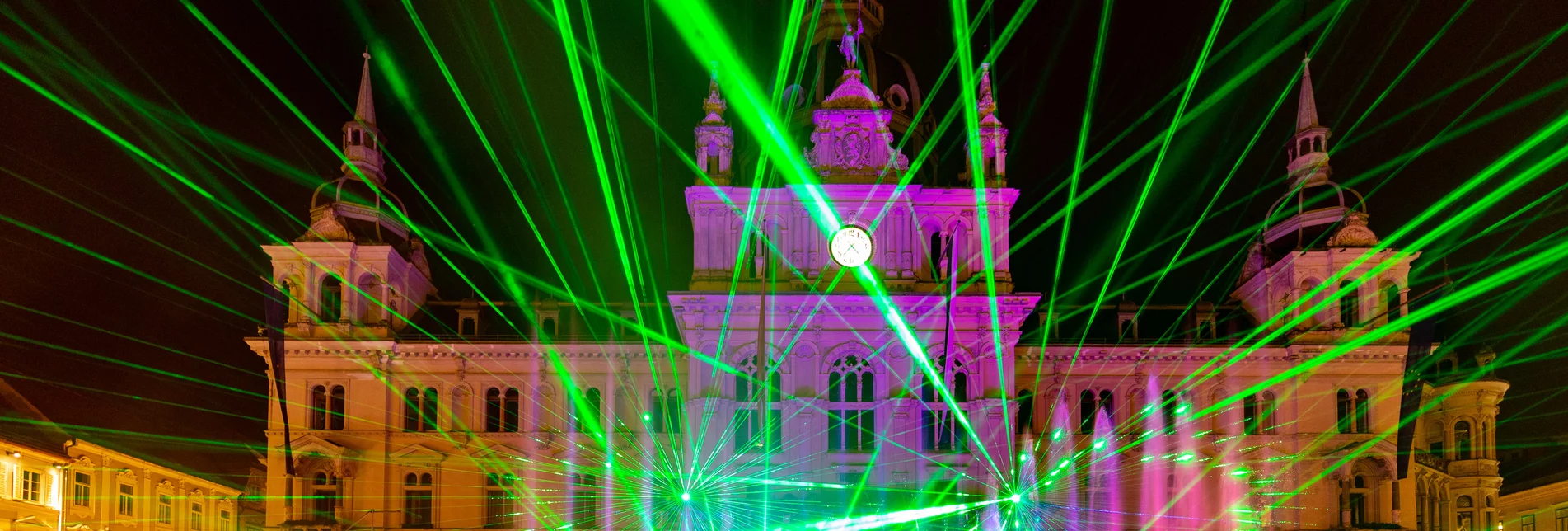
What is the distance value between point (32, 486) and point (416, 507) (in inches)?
522

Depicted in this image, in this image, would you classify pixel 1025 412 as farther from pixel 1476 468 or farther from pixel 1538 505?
pixel 1538 505

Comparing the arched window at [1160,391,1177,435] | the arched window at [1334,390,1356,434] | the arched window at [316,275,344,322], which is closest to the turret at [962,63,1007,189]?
the arched window at [1160,391,1177,435]

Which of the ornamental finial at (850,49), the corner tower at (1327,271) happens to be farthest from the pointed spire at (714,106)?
the corner tower at (1327,271)

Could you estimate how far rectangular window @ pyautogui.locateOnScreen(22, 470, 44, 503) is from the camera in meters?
45.0

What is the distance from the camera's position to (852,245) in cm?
4653

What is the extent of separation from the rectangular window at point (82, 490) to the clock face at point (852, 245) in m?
28.2

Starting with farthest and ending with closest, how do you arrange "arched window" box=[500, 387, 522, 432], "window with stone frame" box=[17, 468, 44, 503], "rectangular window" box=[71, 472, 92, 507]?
"arched window" box=[500, 387, 522, 432]
"rectangular window" box=[71, 472, 92, 507]
"window with stone frame" box=[17, 468, 44, 503]

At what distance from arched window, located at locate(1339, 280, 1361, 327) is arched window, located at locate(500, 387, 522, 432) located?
108ft

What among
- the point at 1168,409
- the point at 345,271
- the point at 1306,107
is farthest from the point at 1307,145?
the point at 345,271

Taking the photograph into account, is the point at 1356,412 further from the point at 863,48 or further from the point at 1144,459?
the point at 863,48

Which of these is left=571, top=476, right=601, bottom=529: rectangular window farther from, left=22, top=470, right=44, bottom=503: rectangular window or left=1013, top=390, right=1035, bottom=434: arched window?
left=22, top=470, right=44, bottom=503: rectangular window

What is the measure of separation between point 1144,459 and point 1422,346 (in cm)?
1140

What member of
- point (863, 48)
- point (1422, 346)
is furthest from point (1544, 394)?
point (863, 48)

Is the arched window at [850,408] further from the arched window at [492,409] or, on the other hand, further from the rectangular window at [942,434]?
the arched window at [492,409]
